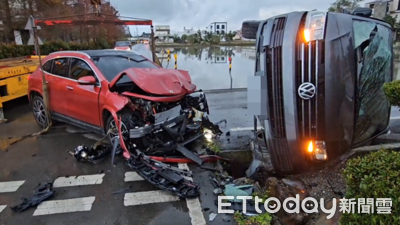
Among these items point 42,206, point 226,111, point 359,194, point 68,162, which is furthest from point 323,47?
point 226,111

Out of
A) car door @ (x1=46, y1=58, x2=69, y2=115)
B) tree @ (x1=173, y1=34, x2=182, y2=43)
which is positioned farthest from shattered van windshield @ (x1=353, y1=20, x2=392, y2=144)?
tree @ (x1=173, y1=34, x2=182, y2=43)

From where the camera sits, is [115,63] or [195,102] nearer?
[195,102]

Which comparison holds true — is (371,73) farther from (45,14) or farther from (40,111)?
(45,14)

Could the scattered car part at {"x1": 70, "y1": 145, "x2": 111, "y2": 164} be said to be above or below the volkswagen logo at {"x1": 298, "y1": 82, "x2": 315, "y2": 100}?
below

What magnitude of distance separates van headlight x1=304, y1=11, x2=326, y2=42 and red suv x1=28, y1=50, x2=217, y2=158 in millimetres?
2405

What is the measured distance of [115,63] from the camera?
17.9 ft

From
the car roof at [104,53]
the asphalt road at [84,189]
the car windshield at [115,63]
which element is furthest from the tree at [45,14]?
the asphalt road at [84,189]

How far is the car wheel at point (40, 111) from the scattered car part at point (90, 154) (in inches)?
77.4

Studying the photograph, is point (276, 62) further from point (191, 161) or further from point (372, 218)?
point (191, 161)

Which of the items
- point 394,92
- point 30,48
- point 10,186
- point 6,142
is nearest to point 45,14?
point 30,48

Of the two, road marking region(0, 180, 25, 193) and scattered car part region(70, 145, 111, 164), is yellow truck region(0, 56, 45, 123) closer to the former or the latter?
scattered car part region(70, 145, 111, 164)

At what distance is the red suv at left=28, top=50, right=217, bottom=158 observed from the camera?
4598 mm

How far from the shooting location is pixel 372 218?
5.59ft

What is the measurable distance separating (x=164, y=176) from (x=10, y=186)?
7.19 ft
